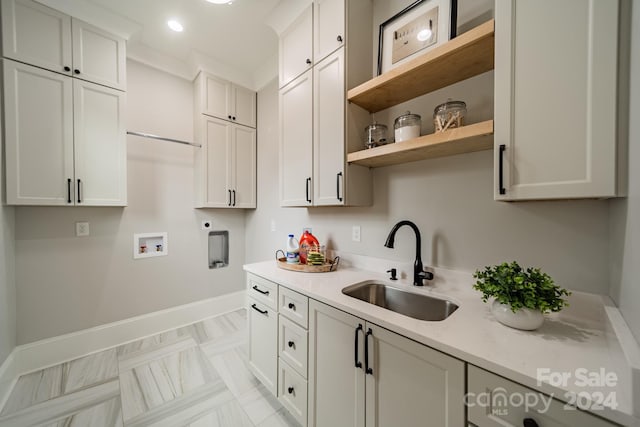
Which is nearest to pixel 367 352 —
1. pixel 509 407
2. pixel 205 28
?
pixel 509 407

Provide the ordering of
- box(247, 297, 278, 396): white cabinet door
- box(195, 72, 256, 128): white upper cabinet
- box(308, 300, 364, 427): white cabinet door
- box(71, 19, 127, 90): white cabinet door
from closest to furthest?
box(308, 300, 364, 427): white cabinet door < box(247, 297, 278, 396): white cabinet door < box(71, 19, 127, 90): white cabinet door < box(195, 72, 256, 128): white upper cabinet

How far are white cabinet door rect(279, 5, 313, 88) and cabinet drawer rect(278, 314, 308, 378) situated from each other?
1867 millimetres

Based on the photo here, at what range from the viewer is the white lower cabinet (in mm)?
802

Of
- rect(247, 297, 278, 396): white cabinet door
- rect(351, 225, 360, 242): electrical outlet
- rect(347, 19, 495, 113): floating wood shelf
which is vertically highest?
rect(347, 19, 495, 113): floating wood shelf

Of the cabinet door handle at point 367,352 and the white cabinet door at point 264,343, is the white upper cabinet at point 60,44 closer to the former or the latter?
the white cabinet door at point 264,343

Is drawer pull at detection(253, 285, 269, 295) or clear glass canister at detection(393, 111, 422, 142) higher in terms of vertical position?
clear glass canister at detection(393, 111, 422, 142)

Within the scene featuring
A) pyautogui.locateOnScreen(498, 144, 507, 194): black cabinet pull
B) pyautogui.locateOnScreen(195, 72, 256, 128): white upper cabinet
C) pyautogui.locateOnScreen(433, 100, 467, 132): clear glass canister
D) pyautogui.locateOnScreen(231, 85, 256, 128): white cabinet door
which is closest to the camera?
pyautogui.locateOnScreen(498, 144, 507, 194): black cabinet pull

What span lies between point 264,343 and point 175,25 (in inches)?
114

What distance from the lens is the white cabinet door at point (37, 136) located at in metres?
1.66

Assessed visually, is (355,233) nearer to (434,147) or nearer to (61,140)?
(434,147)

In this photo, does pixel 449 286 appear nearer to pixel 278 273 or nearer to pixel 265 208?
pixel 278 273

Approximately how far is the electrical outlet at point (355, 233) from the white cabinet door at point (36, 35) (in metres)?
2.64

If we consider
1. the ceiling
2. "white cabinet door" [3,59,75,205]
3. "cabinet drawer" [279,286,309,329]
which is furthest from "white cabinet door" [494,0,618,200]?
"white cabinet door" [3,59,75,205]

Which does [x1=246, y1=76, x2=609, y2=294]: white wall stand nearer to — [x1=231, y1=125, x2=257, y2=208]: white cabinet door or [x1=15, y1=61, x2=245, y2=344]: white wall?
[x1=231, y1=125, x2=257, y2=208]: white cabinet door
